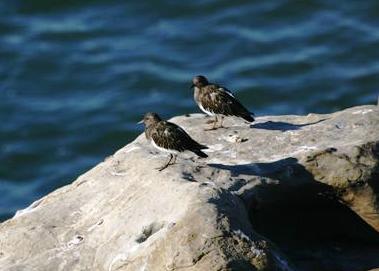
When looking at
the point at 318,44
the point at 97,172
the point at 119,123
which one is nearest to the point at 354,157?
the point at 97,172

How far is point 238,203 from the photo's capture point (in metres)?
10.4

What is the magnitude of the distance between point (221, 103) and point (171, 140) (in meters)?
2.02

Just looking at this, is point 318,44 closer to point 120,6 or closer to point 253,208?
point 120,6

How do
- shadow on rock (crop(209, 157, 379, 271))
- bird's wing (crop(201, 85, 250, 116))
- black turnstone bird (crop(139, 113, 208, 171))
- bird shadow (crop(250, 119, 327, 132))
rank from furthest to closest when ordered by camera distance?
1. bird's wing (crop(201, 85, 250, 116))
2. bird shadow (crop(250, 119, 327, 132))
3. black turnstone bird (crop(139, 113, 208, 171))
4. shadow on rock (crop(209, 157, 379, 271))

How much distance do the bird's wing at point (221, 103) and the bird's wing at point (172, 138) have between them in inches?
56.3

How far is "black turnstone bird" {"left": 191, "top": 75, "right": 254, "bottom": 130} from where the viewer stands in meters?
13.5

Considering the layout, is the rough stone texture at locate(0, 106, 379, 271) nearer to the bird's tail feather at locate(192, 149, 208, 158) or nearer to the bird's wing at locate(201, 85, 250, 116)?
the bird's tail feather at locate(192, 149, 208, 158)

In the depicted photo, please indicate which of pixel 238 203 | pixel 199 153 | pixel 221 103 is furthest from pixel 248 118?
pixel 238 203

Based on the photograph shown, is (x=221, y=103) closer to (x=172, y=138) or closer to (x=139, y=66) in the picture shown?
(x=172, y=138)

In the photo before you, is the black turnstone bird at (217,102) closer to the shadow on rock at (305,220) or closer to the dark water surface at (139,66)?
the shadow on rock at (305,220)

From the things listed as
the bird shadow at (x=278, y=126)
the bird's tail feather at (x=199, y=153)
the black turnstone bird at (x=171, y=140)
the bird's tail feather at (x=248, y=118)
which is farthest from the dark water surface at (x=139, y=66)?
the bird's tail feather at (x=199, y=153)

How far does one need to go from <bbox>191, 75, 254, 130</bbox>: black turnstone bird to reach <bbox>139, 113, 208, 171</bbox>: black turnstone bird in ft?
3.41

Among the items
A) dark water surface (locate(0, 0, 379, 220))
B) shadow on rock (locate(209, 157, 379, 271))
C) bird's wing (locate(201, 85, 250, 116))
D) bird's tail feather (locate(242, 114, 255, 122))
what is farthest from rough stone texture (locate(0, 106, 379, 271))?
dark water surface (locate(0, 0, 379, 220))

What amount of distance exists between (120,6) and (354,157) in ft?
58.2
